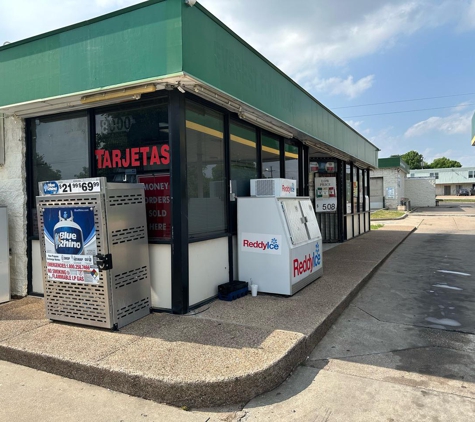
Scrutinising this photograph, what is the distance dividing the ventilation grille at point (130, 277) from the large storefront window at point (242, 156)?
2.08 metres

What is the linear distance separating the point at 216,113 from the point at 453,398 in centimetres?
454

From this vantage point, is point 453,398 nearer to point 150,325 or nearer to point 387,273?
point 150,325

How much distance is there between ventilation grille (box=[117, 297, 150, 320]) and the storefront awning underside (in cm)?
267

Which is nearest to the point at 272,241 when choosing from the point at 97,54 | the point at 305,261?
the point at 305,261

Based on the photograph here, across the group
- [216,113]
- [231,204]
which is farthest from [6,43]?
[231,204]

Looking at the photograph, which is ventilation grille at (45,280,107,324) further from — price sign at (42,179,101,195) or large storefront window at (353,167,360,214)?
large storefront window at (353,167,360,214)

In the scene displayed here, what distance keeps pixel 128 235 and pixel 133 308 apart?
93 centimetres

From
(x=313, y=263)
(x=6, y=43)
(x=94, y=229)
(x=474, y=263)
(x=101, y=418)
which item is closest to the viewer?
(x=101, y=418)

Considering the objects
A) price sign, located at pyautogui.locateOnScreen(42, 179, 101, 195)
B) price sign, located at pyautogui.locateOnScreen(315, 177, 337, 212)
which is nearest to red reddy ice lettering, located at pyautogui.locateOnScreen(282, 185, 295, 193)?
price sign, located at pyautogui.locateOnScreen(42, 179, 101, 195)

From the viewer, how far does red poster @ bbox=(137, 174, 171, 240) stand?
4.98 m

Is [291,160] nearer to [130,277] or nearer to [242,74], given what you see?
[242,74]

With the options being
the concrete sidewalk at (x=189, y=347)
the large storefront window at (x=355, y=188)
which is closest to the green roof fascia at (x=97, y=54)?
the concrete sidewalk at (x=189, y=347)

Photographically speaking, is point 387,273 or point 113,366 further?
point 387,273

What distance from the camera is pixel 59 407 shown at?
312 cm
